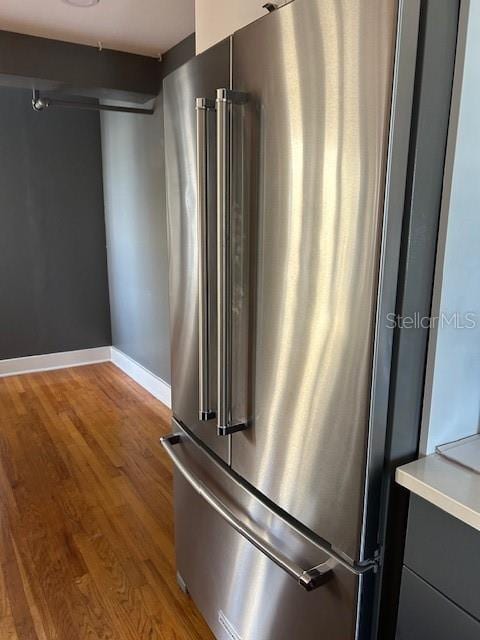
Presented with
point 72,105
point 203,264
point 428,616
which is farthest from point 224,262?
point 72,105

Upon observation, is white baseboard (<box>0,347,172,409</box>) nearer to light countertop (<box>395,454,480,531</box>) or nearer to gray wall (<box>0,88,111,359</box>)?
gray wall (<box>0,88,111,359</box>)

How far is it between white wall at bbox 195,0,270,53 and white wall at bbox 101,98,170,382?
1548mm

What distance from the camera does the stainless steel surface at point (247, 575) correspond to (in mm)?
1132

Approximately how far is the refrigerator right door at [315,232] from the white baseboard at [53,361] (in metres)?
3.76

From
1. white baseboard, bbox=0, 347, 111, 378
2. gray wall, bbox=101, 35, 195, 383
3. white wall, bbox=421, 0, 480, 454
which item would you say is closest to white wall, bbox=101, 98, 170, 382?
gray wall, bbox=101, 35, 195, 383

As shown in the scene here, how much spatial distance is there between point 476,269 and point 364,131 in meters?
0.39

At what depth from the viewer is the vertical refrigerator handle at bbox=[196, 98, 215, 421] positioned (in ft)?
3.96

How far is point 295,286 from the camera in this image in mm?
1065

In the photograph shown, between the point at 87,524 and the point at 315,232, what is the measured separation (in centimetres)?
192

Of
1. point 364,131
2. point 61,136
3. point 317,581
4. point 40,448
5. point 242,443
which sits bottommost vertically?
point 40,448

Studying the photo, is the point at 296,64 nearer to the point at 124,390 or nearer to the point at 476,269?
the point at 476,269

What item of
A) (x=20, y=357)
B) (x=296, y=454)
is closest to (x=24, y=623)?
(x=296, y=454)

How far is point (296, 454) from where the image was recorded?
3.74ft

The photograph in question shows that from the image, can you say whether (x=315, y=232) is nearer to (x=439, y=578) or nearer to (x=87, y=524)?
(x=439, y=578)
